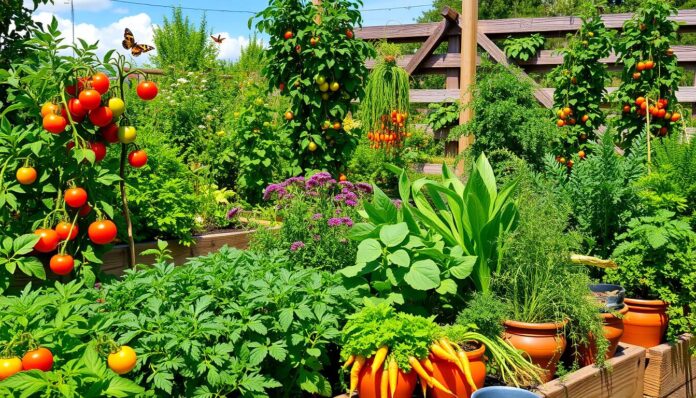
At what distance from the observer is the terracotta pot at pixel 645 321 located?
324 cm

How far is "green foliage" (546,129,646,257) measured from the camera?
344 centimetres

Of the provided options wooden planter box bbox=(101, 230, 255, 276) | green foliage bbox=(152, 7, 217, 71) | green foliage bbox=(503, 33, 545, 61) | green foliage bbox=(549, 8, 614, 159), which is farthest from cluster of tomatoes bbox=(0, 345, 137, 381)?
green foliage bbox=(152, 7, 217, 71)

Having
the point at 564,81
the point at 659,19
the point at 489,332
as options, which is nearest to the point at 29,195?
the point at 489,332

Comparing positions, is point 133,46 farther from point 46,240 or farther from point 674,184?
point 674,184

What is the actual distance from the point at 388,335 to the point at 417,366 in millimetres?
155

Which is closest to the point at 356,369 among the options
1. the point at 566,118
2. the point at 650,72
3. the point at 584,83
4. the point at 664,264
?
the point at 664,264

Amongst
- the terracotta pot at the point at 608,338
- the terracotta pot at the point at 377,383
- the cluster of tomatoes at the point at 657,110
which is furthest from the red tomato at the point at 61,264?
the cluster of tomatoes at the point at 657,110

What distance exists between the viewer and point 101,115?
8.48 ft

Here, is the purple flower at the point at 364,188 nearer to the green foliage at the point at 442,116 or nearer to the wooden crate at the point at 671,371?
the wooden crate at the point at 671,371

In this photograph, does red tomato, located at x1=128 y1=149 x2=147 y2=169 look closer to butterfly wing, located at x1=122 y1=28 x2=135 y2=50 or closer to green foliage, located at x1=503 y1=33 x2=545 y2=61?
butterfly wing, located at x1=122 y1=28 x2=135 y2=50

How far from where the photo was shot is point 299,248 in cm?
283

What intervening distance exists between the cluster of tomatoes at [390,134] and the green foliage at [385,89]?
33 millimetres

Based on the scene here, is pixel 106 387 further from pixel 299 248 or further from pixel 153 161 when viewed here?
pixel 153 161

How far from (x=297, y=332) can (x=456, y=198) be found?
1025 mm
